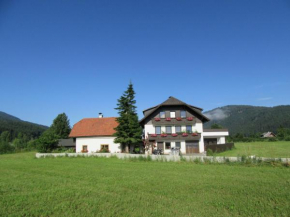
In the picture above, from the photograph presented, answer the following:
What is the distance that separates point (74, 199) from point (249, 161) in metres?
12.4

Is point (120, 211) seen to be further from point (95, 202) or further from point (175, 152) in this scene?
point (175, 152)

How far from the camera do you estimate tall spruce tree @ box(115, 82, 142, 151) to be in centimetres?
3122

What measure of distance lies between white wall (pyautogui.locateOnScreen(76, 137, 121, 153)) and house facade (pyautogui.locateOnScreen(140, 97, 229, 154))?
19.4 feet

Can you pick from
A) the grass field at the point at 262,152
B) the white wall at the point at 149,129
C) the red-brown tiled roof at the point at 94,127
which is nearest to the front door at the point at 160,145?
the white wall at the point at 149,129

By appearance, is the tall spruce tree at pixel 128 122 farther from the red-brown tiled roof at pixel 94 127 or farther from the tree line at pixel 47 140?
the tree line at pixel 47 140

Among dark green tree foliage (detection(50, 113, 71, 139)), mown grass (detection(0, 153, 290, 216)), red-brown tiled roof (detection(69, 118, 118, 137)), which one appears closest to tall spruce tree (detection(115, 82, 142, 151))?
red-brown tiled roof (detection(69, 118, 118, 137))

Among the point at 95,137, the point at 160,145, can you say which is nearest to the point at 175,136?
the point at 160,145

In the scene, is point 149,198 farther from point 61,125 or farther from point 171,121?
point 61,125

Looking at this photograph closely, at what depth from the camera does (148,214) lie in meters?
5.33

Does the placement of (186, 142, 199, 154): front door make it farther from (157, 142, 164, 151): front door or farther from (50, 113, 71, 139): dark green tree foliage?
(50, 113, 71, 139): dark green tree foliage

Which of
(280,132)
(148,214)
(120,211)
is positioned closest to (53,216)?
(120,211)

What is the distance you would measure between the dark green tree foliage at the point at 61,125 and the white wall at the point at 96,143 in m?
33.5

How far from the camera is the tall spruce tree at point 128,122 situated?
3122 centimetres

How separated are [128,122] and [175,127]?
7.69m
